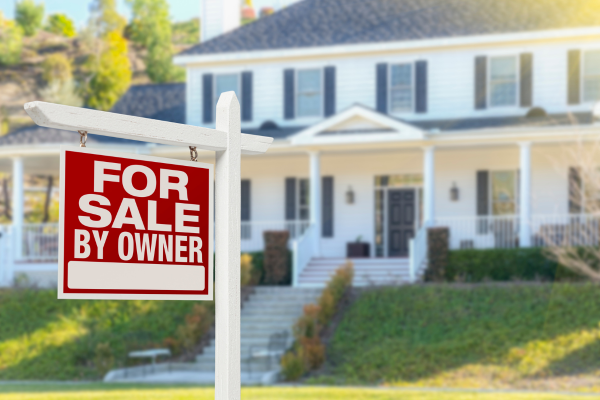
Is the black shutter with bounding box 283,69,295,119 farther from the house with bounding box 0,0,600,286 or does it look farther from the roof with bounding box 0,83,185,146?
the roof with bounding box 0,83,185,146

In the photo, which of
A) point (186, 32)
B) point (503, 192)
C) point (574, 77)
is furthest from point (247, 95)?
point (186, 32)

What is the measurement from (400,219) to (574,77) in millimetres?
5511

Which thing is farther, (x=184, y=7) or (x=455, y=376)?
(x=184, y=7)

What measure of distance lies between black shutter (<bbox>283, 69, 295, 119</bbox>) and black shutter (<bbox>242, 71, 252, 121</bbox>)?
3.11ft

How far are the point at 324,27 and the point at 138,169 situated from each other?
19.6 m

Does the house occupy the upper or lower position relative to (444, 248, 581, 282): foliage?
upper

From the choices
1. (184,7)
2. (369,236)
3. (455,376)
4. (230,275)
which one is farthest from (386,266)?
(184,7)

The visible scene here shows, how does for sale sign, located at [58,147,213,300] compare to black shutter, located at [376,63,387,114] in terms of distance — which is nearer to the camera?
for sale sign, located at [58,147,213,300]

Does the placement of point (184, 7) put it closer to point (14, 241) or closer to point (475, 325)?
point (14, 241)

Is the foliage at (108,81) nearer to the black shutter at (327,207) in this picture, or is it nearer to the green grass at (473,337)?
→ the black shutter at (327,207)

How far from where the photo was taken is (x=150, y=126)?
4125mm

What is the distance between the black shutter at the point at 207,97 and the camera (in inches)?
898

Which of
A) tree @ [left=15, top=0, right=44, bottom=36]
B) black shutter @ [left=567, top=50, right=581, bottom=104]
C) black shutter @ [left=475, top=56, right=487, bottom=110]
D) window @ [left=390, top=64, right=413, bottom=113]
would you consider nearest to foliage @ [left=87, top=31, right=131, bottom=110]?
tree @ [left=15, top=0, right=44, bottom=36]

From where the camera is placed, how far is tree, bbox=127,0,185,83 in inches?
2515
